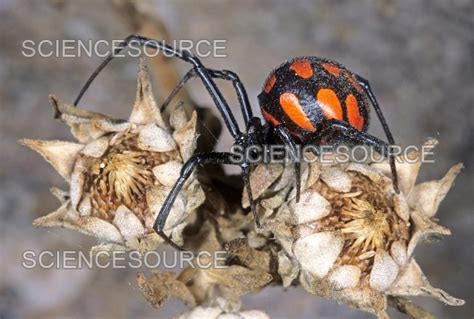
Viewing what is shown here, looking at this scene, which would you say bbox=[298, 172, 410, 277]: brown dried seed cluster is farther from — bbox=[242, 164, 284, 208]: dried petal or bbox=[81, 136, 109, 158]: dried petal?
bbox=[81, 136, 109, 158]: dried petal

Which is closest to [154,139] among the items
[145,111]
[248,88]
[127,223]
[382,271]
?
[145,111]

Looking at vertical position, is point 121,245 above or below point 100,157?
below

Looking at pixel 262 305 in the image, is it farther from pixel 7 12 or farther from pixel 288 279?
pixel 7 12

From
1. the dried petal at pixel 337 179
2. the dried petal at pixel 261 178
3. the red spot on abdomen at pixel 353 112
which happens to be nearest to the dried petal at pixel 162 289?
the dried petal at pixel 261 178

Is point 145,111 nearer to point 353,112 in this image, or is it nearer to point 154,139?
point 154,139

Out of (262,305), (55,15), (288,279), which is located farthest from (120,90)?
(288,279)

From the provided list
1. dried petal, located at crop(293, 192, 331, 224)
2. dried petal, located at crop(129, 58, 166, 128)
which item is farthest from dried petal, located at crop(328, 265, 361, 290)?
dried petal, located at crop(129, 58, 166, 128)
